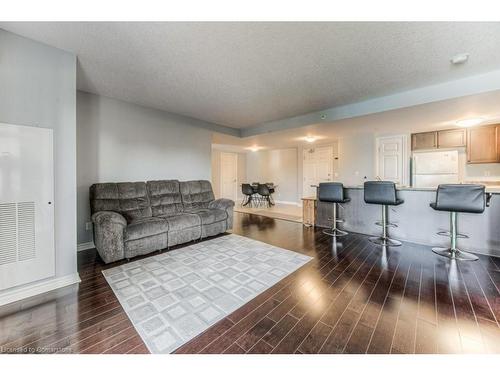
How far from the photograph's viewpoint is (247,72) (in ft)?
8.73

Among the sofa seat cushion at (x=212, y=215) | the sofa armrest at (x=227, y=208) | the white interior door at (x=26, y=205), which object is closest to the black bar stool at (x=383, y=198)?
the sofa armrest at (x=227, y=208)

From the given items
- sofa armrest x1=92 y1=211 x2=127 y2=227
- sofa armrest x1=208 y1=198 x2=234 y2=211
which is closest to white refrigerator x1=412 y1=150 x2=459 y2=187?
sofa armrest x1=208 y1=198 x2=234 y2=211

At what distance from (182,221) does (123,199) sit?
1024 millimetres

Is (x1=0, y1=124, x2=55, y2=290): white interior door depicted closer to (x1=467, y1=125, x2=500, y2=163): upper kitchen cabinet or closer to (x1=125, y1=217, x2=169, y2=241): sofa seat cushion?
(x1=125, y1=217, x2=169, y2=241): sofa seat cushion

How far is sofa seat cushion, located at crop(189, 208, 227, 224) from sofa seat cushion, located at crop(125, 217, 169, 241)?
2.13 ft

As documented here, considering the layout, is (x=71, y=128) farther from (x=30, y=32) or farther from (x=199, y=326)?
(x=199, y=326)

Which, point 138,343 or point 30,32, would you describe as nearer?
point 138,343

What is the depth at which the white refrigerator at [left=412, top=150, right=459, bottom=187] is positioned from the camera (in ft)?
15.7

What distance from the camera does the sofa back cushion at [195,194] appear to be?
4047mm

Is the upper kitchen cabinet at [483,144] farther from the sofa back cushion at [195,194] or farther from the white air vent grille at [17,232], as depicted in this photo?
the white air vent grille at [17,232]

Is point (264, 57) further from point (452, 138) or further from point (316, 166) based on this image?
point (316, 166)

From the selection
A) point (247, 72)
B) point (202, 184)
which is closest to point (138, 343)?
point (247, 72)

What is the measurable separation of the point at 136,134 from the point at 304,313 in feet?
12.7
